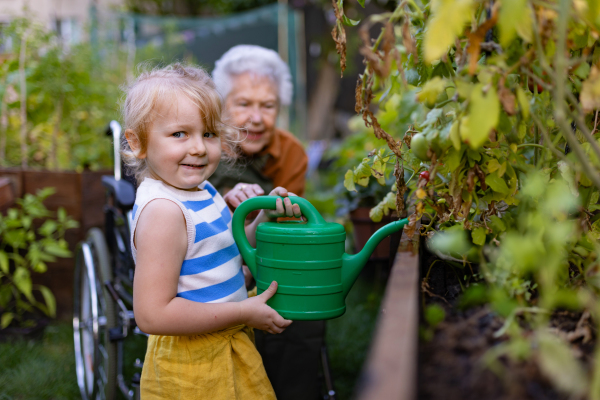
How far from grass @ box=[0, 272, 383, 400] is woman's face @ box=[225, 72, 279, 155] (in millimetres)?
940

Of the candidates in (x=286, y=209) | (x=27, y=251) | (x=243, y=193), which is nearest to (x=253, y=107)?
(x=243, y=193)

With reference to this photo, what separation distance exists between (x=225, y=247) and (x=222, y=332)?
8.1 inches

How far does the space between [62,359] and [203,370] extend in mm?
1433

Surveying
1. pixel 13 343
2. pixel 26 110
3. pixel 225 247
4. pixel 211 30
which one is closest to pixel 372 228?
pixel 225 247

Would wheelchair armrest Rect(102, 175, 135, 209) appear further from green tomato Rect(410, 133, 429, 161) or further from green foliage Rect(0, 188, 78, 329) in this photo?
green tomato Rect(410, 133, 429, 161)

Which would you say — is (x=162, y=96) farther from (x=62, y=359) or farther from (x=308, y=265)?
(x=62, y=359)

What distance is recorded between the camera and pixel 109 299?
73.2 inches

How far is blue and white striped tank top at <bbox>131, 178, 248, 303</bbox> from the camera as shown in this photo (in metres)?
1.17

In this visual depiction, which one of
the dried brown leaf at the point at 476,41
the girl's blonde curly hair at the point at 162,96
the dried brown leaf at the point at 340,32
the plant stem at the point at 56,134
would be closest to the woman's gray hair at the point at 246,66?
the girl's blonde curly hair at the point at 162,96

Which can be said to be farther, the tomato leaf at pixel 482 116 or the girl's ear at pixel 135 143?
the girl's ear at pixel 135 143

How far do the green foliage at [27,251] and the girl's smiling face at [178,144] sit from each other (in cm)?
145

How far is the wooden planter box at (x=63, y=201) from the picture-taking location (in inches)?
100

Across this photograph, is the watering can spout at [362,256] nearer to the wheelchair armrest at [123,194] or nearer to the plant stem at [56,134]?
the wheelchair armrest at [123,194]

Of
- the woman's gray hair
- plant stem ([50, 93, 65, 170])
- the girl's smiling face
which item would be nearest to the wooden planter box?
plant stem ([50, 93, 65, 170])
